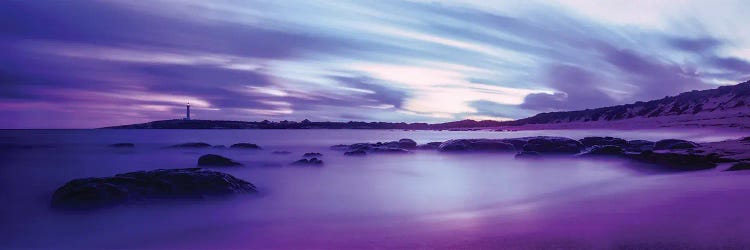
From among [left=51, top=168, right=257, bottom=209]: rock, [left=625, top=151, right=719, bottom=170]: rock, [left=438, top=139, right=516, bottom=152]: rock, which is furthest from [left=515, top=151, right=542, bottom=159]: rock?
[left=51, top=168, right=257, bottom=209]: rock

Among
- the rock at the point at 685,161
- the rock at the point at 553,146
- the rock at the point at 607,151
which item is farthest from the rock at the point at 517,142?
the rock at the point at 685,161

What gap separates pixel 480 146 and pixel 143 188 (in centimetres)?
1753

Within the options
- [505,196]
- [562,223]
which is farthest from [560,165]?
[562,223]

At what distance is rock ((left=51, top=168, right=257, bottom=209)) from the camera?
7.59 metres

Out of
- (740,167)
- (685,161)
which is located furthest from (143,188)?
(685,161)

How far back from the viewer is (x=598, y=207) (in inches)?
274

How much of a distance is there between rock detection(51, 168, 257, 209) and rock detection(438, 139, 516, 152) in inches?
620

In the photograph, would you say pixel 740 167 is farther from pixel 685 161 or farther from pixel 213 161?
pixel 213 161

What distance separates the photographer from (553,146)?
68.2ft

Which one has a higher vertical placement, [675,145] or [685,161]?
[675,145]

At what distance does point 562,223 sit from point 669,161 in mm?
8208

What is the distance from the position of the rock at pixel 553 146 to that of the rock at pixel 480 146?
1.25m

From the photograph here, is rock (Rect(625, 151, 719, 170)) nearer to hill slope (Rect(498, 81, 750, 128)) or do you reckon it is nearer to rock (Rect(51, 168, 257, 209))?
rock (Rect(51, 168, 257, 209))

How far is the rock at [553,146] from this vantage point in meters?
20.3
